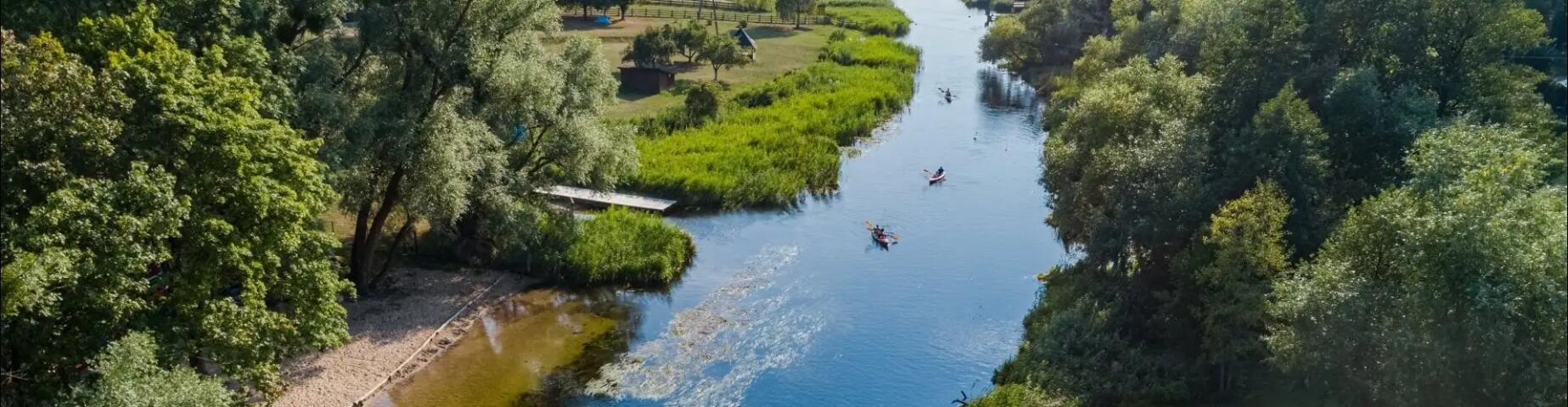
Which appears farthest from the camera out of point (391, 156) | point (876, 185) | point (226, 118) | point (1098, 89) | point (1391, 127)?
point (876, 185)

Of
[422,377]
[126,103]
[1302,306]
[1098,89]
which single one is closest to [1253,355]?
[1302,306]

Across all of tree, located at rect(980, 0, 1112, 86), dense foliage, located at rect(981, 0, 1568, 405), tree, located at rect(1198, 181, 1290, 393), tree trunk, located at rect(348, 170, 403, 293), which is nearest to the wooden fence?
tree, located at rect(980, 0, 1112, 86)

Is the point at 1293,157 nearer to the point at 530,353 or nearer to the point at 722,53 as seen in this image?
the point at 530,353

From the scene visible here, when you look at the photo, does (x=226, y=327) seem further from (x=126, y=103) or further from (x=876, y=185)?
(x=876, y=185)

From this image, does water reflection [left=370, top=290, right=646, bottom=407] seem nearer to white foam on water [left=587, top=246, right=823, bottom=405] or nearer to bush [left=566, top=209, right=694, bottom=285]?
bush [left=566, top=209, right=694, bottom=285]

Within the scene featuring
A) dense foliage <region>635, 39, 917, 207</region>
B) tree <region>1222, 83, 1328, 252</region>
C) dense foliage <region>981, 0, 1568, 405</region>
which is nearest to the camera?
dense foliage <region>981, 0, 1568, 405</region>

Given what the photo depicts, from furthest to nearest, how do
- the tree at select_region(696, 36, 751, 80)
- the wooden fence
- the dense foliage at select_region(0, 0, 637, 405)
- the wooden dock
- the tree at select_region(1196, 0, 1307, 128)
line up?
1. the wooden fence
2. the tree at select_region(696, 36, 751, 80)
3. the wooden dock
4. the tree at select_region(1196, 0, 1307, 128)
5. the dense foliage at select_region(0, 0, 637, 405)

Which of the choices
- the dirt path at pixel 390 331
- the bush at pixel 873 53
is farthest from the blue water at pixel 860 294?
the bush at pixel 873 53
